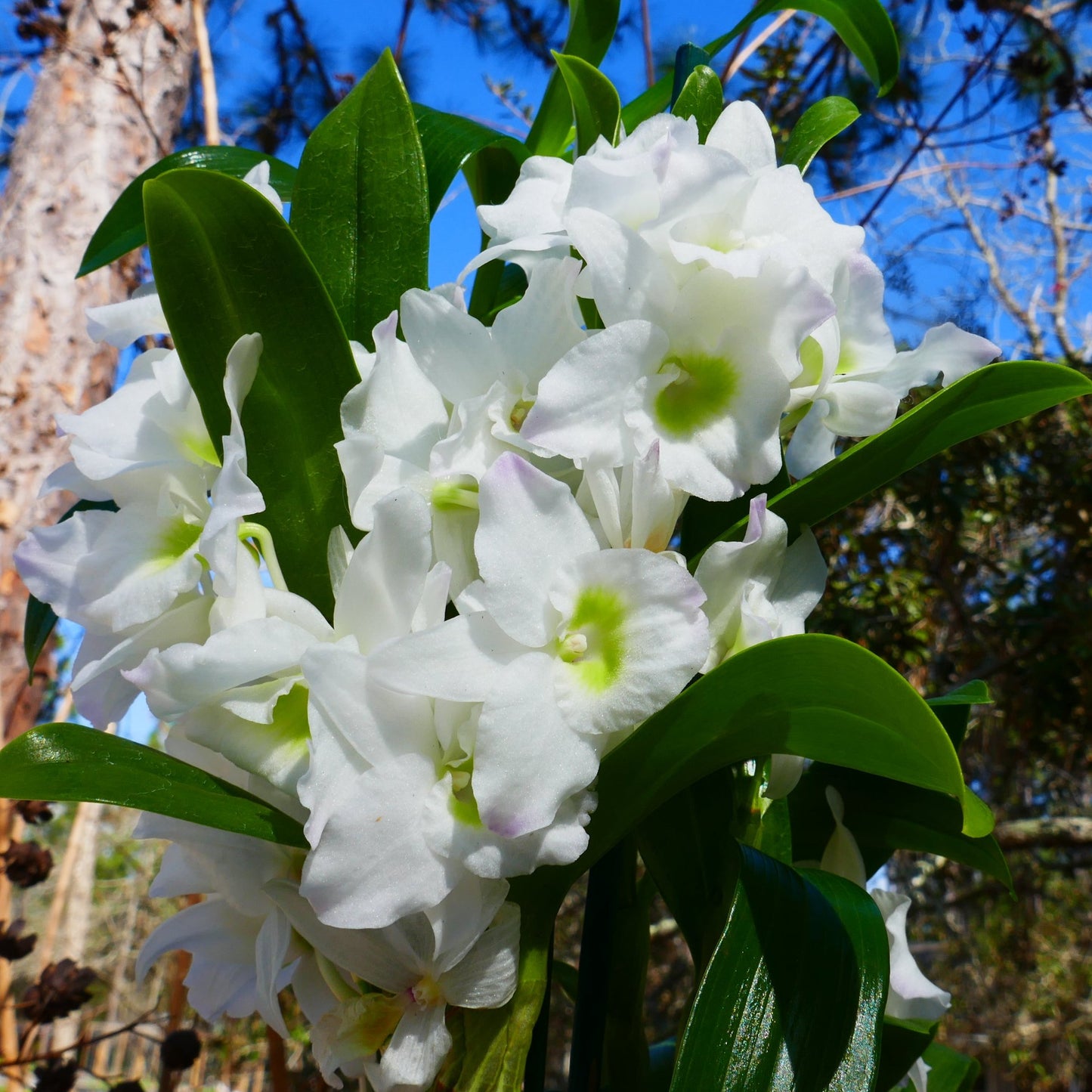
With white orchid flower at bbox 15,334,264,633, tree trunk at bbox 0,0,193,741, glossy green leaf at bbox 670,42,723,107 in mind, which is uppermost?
tree trunk at bbox 0,0,193,741

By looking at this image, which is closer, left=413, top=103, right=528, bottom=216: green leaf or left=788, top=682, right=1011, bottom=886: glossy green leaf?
left=788, top=682, right=1011, bottom=886: glossy green leaf

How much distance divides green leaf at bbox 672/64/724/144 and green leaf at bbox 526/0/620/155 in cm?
15

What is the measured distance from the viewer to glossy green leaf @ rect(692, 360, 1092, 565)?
506mm

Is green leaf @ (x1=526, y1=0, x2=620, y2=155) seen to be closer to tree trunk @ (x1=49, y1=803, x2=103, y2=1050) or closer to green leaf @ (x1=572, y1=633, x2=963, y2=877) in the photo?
green leaf @ (x1=572, y1=633, x2=963, y2=877)

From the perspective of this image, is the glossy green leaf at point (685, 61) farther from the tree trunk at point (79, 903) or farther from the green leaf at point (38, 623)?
the tree trunk at point (79, 903)

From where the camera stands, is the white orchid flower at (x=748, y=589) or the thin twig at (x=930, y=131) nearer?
the white orchid flower at (x=748, y=589)

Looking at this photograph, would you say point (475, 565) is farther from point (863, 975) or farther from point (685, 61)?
point (685, 61)

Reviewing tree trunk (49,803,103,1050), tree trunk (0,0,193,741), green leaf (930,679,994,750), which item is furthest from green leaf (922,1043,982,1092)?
tree trunk (49,803,103,1050)

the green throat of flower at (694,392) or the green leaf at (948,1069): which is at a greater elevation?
the green throat of flower at (694,392)

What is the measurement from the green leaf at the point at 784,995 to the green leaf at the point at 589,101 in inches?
19.1

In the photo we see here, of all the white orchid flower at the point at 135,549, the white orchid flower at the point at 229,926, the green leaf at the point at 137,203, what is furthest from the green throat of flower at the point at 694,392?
the green leaf at the point at 137,203

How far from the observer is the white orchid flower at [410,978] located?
0.45m

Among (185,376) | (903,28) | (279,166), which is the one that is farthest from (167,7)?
(903,28)

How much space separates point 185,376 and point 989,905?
211 inches
